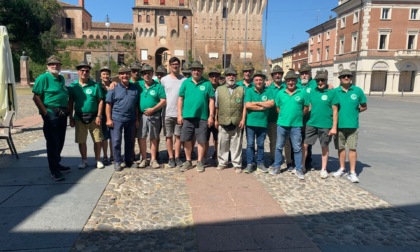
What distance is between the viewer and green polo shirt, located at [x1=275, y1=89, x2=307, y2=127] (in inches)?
232

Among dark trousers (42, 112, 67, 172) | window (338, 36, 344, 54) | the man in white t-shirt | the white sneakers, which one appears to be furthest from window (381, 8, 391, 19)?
dark trousers (42, 112, 67, 172)

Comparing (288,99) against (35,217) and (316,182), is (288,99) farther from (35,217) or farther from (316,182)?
(35,217)

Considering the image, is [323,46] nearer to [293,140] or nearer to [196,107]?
[293,140]

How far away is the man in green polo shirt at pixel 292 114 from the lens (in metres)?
5.88

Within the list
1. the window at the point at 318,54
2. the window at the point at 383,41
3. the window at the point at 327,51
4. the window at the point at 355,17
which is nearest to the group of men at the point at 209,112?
the window at the point at 383,41

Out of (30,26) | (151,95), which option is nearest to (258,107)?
(151,95)

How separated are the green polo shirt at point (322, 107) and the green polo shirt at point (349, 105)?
157mm

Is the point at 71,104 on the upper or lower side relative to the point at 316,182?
upper

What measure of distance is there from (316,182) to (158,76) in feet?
14.3

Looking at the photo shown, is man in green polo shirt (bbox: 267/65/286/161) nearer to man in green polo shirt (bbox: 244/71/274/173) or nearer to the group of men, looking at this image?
the group of men

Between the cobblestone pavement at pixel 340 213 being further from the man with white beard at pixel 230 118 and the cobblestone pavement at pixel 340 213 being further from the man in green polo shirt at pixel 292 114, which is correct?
the man with white beard at pixel 230 118

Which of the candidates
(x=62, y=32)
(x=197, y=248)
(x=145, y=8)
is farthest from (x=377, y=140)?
(x=62, y=32)

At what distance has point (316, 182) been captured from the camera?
578 cm

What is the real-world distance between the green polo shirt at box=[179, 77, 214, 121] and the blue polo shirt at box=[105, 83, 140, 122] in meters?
0.94
